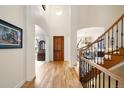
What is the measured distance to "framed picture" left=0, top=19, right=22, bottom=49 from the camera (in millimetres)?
3447

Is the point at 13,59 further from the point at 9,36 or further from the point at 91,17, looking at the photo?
the point at 91,17

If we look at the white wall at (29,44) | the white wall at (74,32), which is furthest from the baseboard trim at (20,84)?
the white wall at (74,32)

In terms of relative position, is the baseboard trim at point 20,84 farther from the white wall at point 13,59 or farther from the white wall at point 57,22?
the white wall at point 57,22

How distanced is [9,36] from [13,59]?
60 centimetres

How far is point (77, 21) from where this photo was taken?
8.55m

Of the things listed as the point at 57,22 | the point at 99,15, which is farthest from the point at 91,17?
the point at 57,22

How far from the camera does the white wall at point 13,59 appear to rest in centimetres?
351

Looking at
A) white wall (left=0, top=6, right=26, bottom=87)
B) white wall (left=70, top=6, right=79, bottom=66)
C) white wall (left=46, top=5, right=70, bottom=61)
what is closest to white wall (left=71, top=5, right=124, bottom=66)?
white wall (left=70, top=6, right=79, bottom=66)

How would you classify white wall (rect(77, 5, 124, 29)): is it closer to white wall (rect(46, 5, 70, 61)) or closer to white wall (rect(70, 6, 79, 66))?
A: white wall (rect(70, 6, 79, 66))

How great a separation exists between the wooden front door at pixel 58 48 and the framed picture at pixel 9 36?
26.0 ft

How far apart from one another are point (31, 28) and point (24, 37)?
0.61 m

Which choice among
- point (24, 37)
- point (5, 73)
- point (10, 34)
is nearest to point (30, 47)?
point (24, 37)
